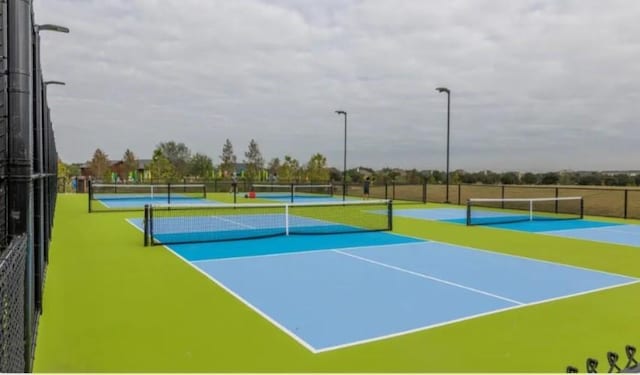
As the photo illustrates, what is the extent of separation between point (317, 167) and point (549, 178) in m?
20.3

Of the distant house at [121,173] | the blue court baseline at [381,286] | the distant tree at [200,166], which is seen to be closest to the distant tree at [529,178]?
the distant house at [121,173]

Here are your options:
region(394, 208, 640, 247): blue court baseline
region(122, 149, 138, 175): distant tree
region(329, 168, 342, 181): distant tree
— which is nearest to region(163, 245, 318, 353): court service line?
region(394, 208, 640, 247): blue court baseline

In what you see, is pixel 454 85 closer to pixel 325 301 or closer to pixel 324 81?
pixel 324 81

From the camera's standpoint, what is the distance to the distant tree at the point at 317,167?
46406 mm

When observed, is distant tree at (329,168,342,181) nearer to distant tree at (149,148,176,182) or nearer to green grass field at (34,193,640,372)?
distant tree at (149,148,176,182)

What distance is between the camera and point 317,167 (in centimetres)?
4709

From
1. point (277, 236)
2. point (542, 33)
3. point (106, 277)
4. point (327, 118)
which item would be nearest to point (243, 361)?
point (106, 277)

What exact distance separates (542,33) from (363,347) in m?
14.3

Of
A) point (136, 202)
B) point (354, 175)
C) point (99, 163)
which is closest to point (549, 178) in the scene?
point (354, 175)

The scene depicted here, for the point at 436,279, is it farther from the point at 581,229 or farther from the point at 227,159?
Result: the point at 227,159

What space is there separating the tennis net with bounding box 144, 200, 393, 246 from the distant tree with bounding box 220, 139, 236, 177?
124ft

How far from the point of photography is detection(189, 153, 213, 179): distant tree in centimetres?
5897

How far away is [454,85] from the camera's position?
22969mm

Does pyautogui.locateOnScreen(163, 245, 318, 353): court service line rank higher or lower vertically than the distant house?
lower
